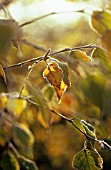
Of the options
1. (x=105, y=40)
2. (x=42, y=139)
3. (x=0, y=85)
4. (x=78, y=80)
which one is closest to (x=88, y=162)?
(x=0, y=85)

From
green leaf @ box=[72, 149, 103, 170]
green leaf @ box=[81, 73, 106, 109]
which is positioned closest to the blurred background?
green leaf @ box=[81, 73, 106, 109]

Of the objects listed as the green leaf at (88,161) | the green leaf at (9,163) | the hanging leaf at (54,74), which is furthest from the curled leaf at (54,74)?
the green leaf at (9,163)

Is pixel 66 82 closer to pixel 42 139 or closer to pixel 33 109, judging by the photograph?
pixel 33 109

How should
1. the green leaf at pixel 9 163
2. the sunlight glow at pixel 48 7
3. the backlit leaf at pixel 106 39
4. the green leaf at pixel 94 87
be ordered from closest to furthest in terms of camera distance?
1. the backlit leaf at pixel 106 39
2. the green leaf at pixel 9 163
3. the green leaf at pixel 94 87
4. the sunlight glow at pixel 48 7

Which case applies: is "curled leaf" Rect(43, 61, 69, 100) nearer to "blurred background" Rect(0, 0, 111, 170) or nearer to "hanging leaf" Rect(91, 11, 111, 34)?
"blurred background" Rect(0, 0, 111, 170)

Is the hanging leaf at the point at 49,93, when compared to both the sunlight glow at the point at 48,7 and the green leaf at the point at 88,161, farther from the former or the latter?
the green leaf at the point at 88,161
